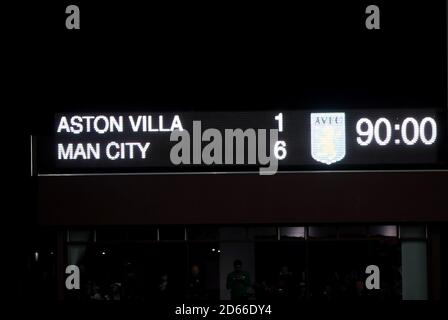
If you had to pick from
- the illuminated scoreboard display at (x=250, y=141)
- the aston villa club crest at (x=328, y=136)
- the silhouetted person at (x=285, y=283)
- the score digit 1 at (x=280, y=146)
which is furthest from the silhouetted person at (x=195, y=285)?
the aston villa club crest at (x=328, y=136)

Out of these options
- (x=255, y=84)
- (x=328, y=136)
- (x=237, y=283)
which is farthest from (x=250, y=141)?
(x=237, y=283)

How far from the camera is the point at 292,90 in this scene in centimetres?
1950

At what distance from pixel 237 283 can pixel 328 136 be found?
142 inches

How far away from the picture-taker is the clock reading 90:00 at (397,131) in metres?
19.0

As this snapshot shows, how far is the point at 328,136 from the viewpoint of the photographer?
63.0 ft

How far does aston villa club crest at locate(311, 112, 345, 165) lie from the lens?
19125 millimetres

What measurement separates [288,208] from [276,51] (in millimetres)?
3357

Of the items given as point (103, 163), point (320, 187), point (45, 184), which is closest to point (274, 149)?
point (320, 187)

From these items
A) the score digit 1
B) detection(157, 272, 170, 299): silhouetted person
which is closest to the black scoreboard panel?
the score digit 1

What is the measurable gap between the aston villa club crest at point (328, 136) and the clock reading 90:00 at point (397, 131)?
0.38 m

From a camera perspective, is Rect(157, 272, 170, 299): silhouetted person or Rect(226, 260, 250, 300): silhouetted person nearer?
Rect(226, 260, 250, 300): silhouetted person

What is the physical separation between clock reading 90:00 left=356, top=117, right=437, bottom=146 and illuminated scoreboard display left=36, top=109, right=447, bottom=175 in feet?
0.07

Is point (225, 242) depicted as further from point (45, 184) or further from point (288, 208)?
point (45, 184)

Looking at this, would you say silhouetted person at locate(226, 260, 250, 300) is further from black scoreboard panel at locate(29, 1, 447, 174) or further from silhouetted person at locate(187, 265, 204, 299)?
black scoreboard panel at locate(29, 1, 447, 174)
